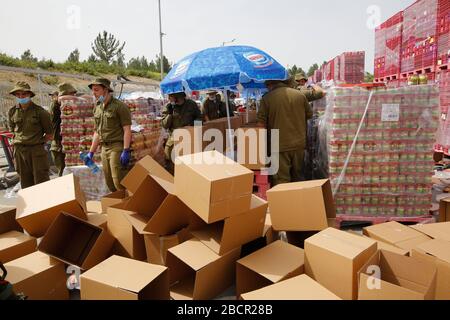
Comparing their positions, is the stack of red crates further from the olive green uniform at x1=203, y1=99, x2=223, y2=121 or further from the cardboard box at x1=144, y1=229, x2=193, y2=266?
the cardboard box at x1=144, y1=229, x2=193, y2=266

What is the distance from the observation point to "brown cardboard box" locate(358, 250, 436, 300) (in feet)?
6.50

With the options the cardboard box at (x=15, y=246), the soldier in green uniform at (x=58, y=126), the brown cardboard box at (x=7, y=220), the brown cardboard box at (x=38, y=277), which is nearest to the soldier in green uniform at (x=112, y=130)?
the brown cardboard box at (x=7, y=220)

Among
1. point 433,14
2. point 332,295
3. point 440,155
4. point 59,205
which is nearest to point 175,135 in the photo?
point 59,205

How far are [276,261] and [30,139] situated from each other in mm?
4321

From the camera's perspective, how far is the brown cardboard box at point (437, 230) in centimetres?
306

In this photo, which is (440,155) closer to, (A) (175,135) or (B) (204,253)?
(A) (175,135)

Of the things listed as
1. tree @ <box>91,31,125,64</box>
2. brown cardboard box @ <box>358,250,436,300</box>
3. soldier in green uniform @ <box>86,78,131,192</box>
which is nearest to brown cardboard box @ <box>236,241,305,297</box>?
brown cardboard box @ <box>358,250,436,300</box>

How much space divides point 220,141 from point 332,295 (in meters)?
3.97

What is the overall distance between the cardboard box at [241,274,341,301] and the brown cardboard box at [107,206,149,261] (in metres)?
1.41

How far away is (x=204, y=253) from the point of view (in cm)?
282

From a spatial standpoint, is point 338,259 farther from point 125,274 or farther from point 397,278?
point 125,274

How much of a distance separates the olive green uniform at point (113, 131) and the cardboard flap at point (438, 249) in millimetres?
3655

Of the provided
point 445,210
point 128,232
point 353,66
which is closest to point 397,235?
point 445,210

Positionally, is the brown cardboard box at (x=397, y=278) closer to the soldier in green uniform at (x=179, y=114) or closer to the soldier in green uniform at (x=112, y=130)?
the soldier in green uniform at (x=112, y=130)
